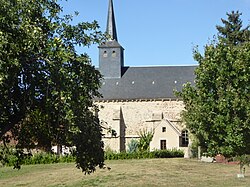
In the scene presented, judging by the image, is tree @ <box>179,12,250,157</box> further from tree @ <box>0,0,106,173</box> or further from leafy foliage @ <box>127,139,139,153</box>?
leafy foliage @ <box>127,139,139,153</box>

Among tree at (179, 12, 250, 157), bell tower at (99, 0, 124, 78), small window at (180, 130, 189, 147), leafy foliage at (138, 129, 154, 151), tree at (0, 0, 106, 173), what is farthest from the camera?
bell tower at (99, 0, 124, 78)

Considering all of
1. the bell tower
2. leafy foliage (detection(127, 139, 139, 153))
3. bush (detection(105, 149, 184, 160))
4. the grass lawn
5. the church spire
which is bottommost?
the grass lawn

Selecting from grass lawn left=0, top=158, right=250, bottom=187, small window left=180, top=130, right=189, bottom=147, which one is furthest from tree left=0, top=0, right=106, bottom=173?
small window left=180, top=130, right=189, bottom=147

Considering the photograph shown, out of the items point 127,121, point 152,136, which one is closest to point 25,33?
point 152,136

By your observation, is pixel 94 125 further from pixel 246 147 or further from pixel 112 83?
pixel 112 83

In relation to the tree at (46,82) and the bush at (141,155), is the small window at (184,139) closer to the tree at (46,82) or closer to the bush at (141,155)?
the bush at (141,155)

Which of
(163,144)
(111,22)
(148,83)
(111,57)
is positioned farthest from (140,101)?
(111,22)

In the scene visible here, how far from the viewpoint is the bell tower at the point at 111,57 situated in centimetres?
5441

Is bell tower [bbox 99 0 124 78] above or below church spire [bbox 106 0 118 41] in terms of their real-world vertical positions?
below

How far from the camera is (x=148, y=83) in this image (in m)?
52.6

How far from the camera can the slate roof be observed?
51.7 m

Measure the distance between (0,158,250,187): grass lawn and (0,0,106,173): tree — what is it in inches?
499

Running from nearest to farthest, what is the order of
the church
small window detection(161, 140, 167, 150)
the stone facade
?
small window detection(161, 140, 167, 150) < the stone facade < the church

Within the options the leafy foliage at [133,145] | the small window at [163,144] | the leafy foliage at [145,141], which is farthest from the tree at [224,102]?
the leafy foliage at [133,145]
